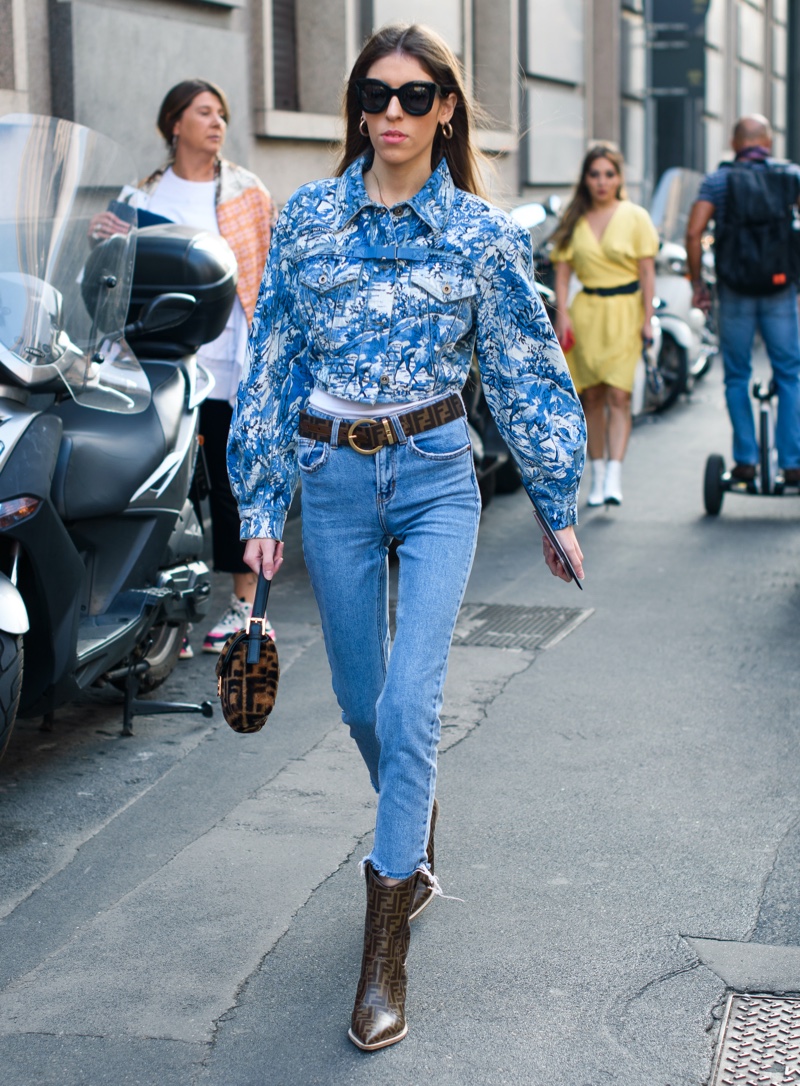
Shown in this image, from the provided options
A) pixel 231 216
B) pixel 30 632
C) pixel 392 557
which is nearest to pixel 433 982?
pixel 30 632

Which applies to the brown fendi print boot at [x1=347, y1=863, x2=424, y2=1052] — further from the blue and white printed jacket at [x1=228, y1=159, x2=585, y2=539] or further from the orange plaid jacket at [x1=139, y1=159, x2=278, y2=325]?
the orange plaid jacket at [x1=139, y1=159, x2=278, y2=325]

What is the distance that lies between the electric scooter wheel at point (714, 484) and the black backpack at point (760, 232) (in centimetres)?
96

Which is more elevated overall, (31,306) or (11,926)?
(31,306)

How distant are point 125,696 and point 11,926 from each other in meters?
1.50

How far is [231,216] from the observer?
20.2 feet

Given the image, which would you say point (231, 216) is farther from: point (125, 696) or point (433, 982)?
point (433, 982)

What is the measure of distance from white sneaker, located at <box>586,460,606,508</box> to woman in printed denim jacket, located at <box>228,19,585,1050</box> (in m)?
5.69

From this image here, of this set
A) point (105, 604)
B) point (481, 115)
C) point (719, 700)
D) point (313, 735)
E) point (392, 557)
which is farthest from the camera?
point (392, 557)

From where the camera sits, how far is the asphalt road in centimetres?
309

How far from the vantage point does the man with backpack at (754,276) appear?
8.68m

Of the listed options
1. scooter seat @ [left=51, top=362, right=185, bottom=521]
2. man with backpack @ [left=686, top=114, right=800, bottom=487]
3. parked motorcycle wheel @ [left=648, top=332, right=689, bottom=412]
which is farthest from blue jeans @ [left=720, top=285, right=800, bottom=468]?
scooter seat @ [left=51, top=362, right=185, bottom=521]

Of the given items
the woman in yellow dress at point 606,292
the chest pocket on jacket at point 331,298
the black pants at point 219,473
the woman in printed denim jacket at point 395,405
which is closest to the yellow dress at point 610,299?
the woman in yellow dress at point 606,292

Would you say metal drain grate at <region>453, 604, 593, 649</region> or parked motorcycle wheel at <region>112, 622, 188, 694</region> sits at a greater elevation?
parked motorcycle wheel at <region>112, 622, 188, 694</region>

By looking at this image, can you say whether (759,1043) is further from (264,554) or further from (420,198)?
(420,198)
